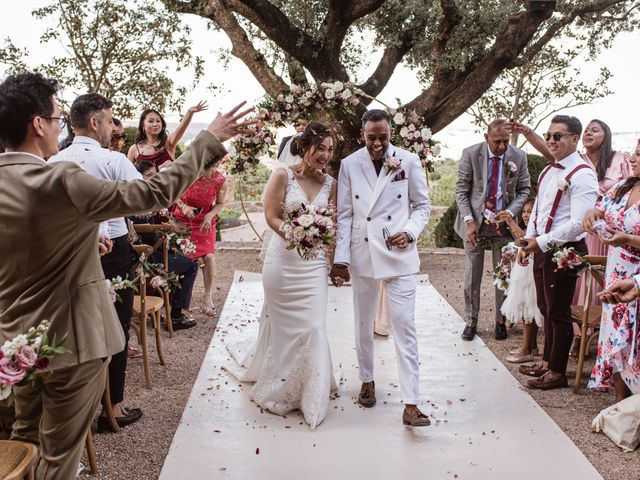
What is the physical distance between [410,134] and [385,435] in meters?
2.94

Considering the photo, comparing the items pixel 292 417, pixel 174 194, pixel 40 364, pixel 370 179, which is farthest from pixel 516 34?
pixel 40 364

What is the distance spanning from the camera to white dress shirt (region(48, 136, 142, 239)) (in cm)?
389

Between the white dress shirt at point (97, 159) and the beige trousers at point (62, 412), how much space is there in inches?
57.7

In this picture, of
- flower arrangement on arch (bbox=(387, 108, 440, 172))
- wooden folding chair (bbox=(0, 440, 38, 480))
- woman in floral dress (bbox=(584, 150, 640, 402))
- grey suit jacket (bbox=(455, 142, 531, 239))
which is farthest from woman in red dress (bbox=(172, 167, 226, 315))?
wooden folding chair (bbox=(0, 440, 38, 480))

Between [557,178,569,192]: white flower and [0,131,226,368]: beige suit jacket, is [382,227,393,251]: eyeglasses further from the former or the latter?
[0,131,226,368]: beige suit jacket

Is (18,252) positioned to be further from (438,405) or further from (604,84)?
(604,84)

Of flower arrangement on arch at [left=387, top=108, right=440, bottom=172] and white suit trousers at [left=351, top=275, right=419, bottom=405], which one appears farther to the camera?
flower arrangement on arch at [left=387, top=108, right=440, bottom=172]

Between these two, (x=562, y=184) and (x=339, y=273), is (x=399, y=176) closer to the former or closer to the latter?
(x=339, y=273)

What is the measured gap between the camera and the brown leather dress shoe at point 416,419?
173 inches

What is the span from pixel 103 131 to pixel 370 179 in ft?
6.02

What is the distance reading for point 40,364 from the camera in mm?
2260

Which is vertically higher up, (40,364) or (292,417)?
(40,364)

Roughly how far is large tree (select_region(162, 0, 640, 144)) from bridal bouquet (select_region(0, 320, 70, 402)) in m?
6.65

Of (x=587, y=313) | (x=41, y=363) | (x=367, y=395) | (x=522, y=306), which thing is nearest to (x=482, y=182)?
(x=522, y=306)
